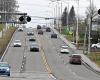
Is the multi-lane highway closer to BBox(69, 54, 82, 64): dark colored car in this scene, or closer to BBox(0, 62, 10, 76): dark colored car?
BBox(69, 54, 82, 64): dark colored car

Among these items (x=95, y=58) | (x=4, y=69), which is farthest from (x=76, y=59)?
(x=4, y=69)

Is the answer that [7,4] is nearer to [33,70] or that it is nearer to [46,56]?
[46,56]

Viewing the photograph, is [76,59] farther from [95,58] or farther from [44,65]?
[95,58]

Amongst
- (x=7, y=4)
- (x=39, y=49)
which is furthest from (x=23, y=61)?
(x=7, y=4)

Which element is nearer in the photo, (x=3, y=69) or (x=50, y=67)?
(x=3, y=69)

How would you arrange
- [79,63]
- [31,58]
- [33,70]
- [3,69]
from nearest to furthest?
[3,69] < [33,70] < [79,63] < [31,58]

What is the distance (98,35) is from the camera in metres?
125

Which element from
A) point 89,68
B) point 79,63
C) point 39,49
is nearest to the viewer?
point 89,68

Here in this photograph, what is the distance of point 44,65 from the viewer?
77.1 meters

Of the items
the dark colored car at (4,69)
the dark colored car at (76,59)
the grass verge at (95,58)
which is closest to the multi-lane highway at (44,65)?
the dark colored car at (76,59)

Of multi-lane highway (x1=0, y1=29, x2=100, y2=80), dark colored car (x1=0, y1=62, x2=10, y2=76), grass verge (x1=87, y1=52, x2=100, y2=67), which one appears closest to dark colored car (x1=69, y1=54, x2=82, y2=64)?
multi-lane highway (x1=0, y1=29, x2=100, y2=80)

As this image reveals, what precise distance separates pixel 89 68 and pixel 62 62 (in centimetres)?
905

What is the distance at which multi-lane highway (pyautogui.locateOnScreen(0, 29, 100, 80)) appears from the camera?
60.7m

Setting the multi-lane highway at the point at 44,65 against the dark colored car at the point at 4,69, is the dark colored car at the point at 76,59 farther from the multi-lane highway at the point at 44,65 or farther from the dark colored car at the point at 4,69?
the dark colored car at the point at 4,69
